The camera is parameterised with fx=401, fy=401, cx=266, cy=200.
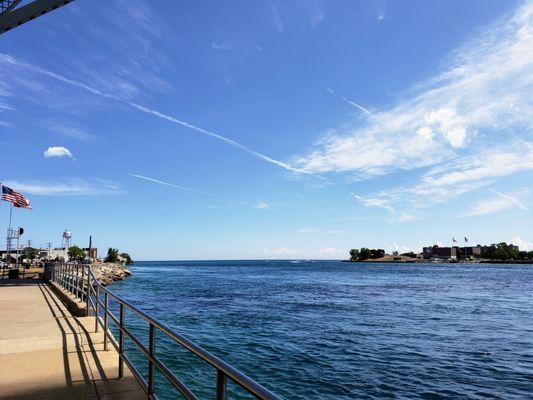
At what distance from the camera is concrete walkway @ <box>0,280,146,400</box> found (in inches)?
196

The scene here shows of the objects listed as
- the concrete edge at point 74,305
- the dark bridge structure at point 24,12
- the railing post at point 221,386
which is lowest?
the concrete edge at point 74,305

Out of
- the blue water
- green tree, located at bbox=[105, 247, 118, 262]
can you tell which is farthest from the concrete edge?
green tree, located at bbox=[105, 247, 118, 262]

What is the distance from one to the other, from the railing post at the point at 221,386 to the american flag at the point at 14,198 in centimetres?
3190

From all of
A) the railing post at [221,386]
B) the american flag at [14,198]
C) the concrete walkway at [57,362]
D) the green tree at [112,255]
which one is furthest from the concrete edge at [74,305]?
the green tree at [112,255]

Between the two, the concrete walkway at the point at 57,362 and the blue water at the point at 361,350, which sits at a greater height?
the concrete walkway at the point at 57,362

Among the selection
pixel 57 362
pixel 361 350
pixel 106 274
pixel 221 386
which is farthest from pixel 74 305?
pixel 106 274

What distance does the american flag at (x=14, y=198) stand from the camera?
2889 cm

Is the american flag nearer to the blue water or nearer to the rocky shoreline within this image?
the rocky shoreline

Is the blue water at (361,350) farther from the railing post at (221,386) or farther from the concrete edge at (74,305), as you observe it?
the railing post at (221,386)

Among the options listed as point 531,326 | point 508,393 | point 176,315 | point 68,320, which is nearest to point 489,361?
point 508,393

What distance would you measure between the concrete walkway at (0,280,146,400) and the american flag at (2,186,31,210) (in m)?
22.1

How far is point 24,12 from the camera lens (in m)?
15.1

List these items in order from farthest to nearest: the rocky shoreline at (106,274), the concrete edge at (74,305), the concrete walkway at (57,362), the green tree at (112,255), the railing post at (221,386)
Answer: the green tree at (112,255), the rocky shoreline at (106,274), the concrete edge at (74,305), the concrete walkway at (57,362), the railing post at (221,386)

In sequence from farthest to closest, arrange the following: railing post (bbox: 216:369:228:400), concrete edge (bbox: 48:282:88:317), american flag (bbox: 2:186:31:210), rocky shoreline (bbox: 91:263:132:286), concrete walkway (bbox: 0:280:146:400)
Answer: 1. rocky shoreline (bbox: 91:263:132:286)
2. american flag (bbox: 2:186:31:210)
3. concrete edge (bbox: 48:282:88:317)
4. concrete walkway (bbox: 0:280:146:400)
5. railing post (bbox: 216:369:228:400)
